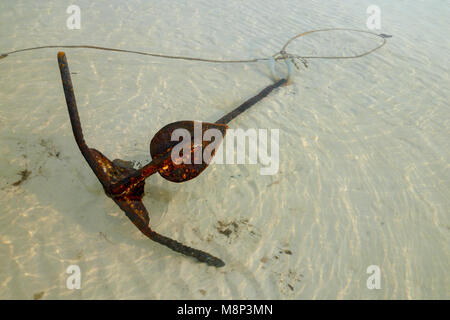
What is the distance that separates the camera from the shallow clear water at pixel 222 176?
2.59m

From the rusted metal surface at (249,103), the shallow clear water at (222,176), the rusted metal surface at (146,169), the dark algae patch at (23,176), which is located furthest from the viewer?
the rusted metal surface at (249,103)

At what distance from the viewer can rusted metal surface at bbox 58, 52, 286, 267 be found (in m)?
2.47

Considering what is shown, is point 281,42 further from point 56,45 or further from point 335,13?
point 56,45

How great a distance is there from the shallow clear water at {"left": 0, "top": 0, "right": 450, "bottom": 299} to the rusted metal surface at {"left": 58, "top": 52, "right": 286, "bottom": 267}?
0.76ft

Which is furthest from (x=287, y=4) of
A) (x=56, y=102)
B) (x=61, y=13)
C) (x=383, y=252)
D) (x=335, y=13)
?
(x=383, y=252)

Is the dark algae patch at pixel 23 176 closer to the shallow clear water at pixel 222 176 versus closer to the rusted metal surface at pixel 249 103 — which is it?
the shallow clear water at pixel 222 176

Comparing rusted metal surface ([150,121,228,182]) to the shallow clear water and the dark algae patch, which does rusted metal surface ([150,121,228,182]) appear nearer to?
the shallow clear water

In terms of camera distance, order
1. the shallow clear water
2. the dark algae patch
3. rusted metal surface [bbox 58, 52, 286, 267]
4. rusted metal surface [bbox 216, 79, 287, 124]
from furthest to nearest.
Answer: rusted metal surface [bbox 216, 79, 287, 124]
the dark algae patch
the shallow clear water
rusted metal surface [bbox 58, 52, 286, 267]

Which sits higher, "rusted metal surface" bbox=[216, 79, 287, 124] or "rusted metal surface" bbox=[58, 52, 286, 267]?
"rusted metal surface" bbox=[216, 79, 287, 124]

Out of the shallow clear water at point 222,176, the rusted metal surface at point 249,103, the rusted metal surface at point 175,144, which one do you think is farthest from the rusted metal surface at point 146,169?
the rusted metal surface at point 249,103

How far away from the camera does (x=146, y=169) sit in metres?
2.54

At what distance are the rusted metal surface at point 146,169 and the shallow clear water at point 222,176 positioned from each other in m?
0.23

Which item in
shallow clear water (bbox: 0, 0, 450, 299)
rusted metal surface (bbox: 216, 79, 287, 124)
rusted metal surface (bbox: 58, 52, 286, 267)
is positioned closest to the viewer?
rusted metal surface (bbox: 58, 52, 286, 267)

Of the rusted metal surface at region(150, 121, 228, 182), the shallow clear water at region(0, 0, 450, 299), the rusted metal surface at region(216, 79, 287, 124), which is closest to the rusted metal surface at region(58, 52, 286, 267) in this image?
the rusted metal surface at region(150, 121, 228, 182)
